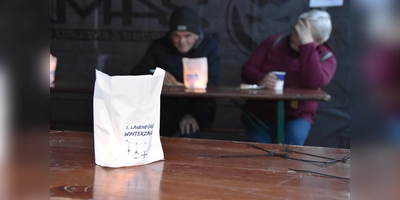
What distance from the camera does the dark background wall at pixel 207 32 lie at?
3502 mm

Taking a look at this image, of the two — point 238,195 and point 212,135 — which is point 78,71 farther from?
point 238,195

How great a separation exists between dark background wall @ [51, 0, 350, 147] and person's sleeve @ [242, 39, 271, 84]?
15 centimetres

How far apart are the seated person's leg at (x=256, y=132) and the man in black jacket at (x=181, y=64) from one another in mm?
400

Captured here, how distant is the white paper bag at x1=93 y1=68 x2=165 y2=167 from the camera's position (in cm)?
95

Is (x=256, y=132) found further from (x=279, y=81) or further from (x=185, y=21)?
(x=185, y=21)

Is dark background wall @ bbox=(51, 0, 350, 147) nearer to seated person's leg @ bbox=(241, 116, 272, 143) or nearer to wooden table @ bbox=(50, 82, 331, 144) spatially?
seated person's leg @ bbox=(241, 116, 272, 143)

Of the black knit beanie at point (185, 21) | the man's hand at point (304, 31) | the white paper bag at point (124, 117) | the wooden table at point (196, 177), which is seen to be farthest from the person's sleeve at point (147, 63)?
the white paper bag at point (124, 117)

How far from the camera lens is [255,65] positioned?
339 cm

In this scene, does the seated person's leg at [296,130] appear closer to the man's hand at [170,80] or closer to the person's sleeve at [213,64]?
the person's sleeve at [213,64]

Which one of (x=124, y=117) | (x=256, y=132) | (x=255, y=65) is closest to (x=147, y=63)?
(x=255, y=65)

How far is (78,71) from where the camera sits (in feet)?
12.6

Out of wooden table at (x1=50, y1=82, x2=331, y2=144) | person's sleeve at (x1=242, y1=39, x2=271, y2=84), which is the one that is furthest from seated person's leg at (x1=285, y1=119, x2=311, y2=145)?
person's sleeve at (x1=242, y1=39, x2=271, y2=84)

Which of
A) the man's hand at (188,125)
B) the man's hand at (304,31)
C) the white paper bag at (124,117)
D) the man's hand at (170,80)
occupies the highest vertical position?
the man's hand at (304,31)

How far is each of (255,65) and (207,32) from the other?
51 centimetres
